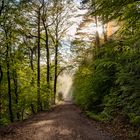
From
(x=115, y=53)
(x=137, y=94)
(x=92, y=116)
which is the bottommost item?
(x=92, y=116)

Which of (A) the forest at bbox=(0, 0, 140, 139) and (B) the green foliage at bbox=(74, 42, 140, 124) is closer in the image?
(B) the green foliage at bbox=(74, 42, 140, 124)

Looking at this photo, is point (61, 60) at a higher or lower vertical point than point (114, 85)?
higher

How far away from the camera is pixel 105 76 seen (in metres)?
19.6

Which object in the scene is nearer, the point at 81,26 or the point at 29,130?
the point at 29,130

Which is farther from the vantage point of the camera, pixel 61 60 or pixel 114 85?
pixel 61 60

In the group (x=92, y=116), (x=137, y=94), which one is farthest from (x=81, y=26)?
(x=137, y=94)

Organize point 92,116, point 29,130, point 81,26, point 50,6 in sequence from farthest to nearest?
1. point 81,26
2. point 50,6
3. point 92,116
4. point 29,130

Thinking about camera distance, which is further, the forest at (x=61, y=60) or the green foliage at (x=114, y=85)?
the forest at (x=61, y=60)

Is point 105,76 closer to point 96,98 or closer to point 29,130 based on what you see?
point 96,98

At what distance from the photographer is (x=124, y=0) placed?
8.27 m

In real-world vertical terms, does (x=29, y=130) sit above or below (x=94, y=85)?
below

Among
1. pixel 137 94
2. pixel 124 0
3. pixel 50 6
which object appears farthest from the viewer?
pixel 50 6

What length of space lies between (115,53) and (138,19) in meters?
8.17

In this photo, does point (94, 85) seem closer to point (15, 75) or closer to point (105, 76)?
point (105, 76)
